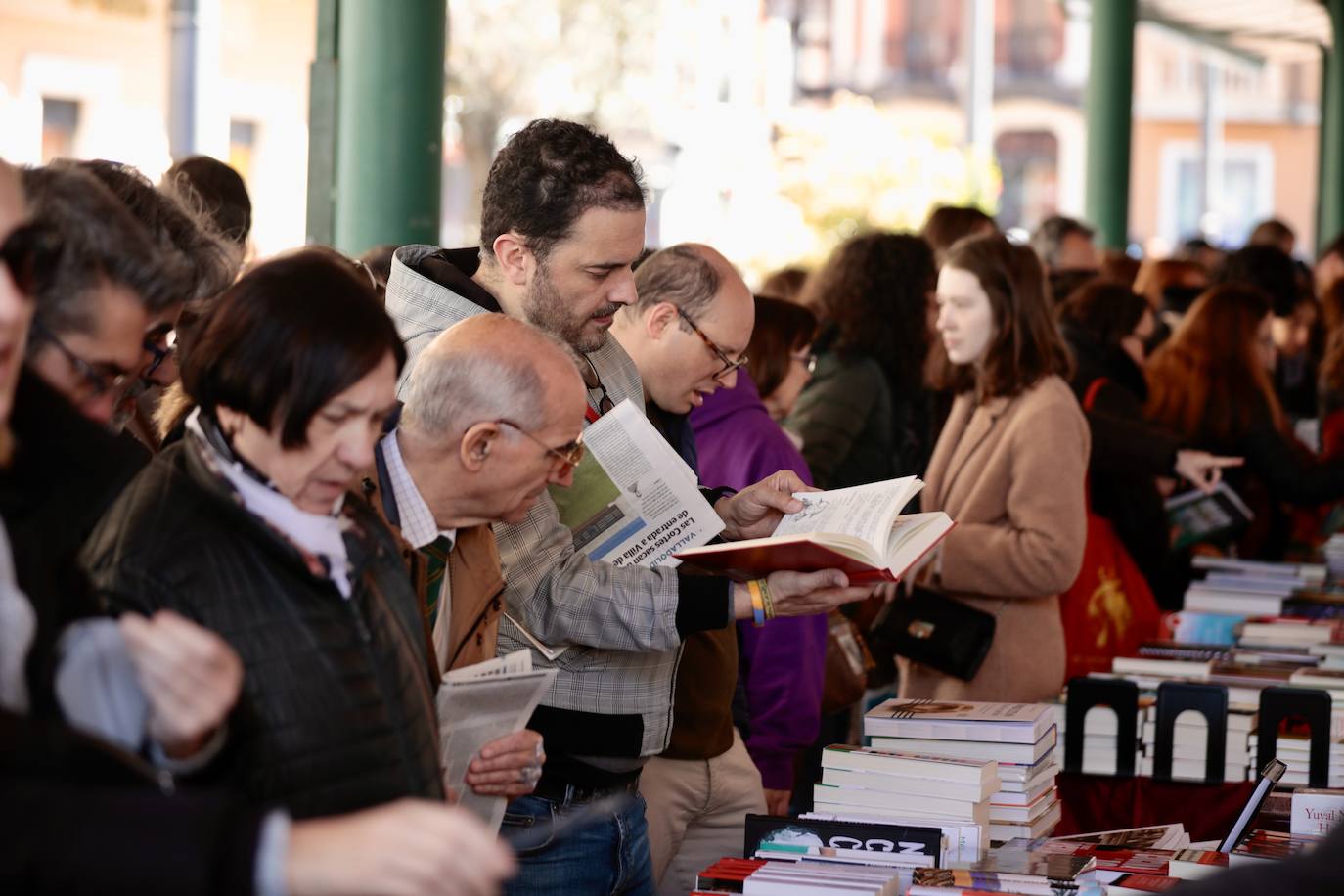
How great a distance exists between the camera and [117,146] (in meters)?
14.6

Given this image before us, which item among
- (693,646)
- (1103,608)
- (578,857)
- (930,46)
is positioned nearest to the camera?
(578,857)

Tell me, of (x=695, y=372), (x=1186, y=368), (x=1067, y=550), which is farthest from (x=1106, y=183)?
(x=695, y=372)

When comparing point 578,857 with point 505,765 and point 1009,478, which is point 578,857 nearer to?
point 505,765

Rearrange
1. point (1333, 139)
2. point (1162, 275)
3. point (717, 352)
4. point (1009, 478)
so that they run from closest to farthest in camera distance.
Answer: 1. point (717, 352)
2. point (1009, 478)
3. point (1162, 275)
4. point (1333, 139)

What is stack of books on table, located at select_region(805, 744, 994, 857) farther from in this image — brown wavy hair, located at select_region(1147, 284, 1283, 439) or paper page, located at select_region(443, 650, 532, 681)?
brown wavy hair, located at select_region(1147, 284, 1283, 439)

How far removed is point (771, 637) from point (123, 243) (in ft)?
7.29

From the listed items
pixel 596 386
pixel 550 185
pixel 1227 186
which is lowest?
pixel 596 386

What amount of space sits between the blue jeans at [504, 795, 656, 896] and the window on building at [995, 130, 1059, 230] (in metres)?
43.1

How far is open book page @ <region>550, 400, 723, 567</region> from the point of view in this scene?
2.86 m

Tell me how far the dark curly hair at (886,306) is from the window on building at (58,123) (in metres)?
10.8

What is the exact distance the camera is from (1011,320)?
4297mm

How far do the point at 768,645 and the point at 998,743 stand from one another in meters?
0.73

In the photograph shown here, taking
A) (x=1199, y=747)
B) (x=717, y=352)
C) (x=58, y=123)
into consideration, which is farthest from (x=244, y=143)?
(x=1199, y=747)

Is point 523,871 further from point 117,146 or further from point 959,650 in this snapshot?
point 117,146
